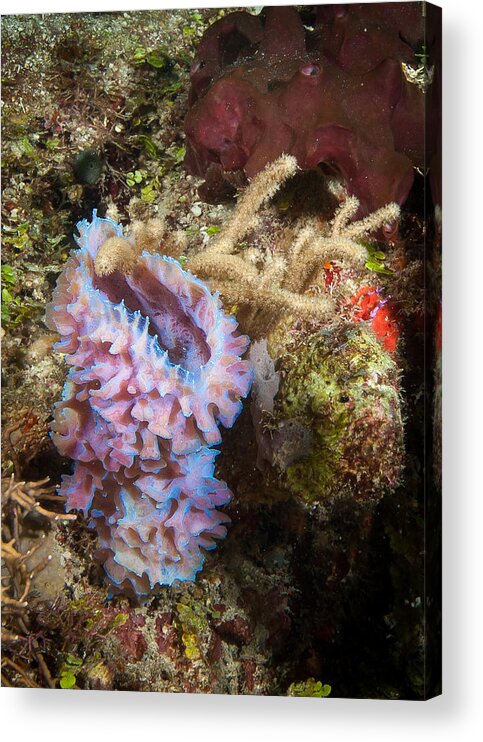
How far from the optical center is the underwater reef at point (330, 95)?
10.1 feet

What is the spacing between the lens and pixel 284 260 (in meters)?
3.18

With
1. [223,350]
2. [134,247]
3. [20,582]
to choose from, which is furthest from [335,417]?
[20,582]

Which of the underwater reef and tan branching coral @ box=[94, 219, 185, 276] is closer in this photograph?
the underwater reef

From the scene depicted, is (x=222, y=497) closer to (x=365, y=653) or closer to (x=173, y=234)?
(x=365, y=653)

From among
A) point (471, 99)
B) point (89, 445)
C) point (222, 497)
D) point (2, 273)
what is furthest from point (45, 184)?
point (471, 99)

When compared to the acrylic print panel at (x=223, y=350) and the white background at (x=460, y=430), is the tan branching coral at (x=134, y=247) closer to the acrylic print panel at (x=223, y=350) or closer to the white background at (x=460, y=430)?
the acrylic print panel at (x=223, y=350)

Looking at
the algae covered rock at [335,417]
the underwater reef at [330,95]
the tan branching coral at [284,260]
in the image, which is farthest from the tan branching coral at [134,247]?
the algae covered rock at [335,417]

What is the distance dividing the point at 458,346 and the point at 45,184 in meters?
1.48

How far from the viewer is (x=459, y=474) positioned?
316 centimetres

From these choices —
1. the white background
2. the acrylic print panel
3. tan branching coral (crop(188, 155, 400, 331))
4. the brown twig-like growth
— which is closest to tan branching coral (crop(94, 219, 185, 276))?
the acrylic print panel

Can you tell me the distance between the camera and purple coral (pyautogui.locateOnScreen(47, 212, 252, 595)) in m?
3.17

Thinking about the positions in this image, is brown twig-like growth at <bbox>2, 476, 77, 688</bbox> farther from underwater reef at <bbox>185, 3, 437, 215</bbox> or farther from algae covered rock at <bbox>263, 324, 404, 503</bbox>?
underwater reef at <bbox>185, 3, 437, 215</bbox>

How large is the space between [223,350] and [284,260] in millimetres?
345

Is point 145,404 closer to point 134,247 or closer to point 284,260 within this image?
point 134,247
